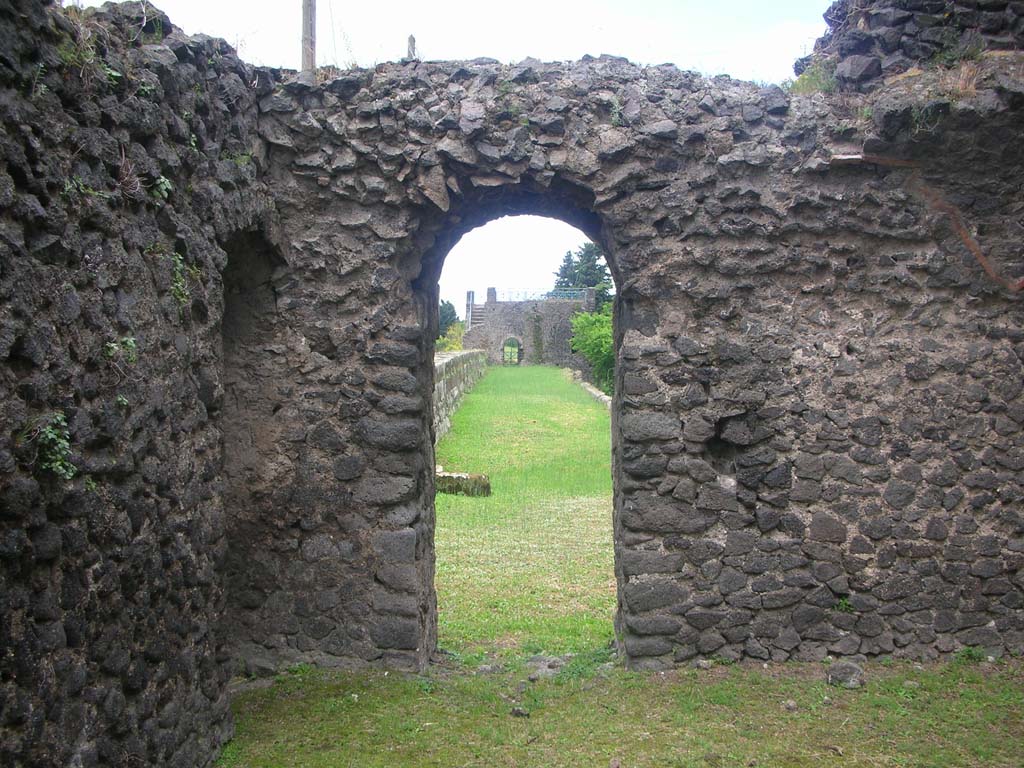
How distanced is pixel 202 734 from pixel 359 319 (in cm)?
249

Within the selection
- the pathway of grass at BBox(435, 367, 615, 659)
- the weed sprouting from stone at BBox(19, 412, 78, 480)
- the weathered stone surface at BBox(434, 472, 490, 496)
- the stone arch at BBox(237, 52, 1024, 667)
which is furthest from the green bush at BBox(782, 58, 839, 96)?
the weathered stone surface at BBox(434, 472, 490, 496)

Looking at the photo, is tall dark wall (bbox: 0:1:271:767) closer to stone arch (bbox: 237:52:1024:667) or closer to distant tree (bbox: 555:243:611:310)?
stone arch (bbox: 237:52:1024:667)

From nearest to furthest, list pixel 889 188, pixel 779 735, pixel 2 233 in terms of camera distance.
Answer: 1. pixel 2 233
2. pixel 779 735
3. pixel 889 188

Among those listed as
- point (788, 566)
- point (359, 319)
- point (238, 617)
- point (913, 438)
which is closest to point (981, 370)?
point (913, 438)

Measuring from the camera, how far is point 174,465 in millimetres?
3924

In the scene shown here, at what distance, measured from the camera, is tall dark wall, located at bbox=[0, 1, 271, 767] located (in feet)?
9.27

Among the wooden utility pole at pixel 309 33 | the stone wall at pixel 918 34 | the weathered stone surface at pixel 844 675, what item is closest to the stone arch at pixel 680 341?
the weathered stone surface at pixel 844 675

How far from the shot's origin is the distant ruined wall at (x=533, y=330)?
4016 cm

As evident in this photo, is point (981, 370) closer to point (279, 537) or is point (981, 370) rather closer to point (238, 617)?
point (279, 537)

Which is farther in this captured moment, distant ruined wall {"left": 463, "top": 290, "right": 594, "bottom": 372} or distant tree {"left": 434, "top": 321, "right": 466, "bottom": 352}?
distant ruined wall {"left": 463, "top": 290, "right": 594, "bottom": 372}

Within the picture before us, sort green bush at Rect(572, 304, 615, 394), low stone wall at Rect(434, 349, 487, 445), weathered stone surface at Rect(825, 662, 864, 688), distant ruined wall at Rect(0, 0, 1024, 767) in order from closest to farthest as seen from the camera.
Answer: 1. weathered stone surface at Rect(825, 662, 864, 688)
2. distant ruined wall at Rect(0, 0, 1024, 767)
3. low stone wall at Rect(434, 349, 487, 445)
4. green bush at Rect(572, 304, 615, 394)

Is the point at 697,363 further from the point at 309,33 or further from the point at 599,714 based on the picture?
the point at 309,33

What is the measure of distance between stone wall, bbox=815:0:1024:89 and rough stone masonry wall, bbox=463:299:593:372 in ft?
104

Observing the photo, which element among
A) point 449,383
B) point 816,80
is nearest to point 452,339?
point 449,383
